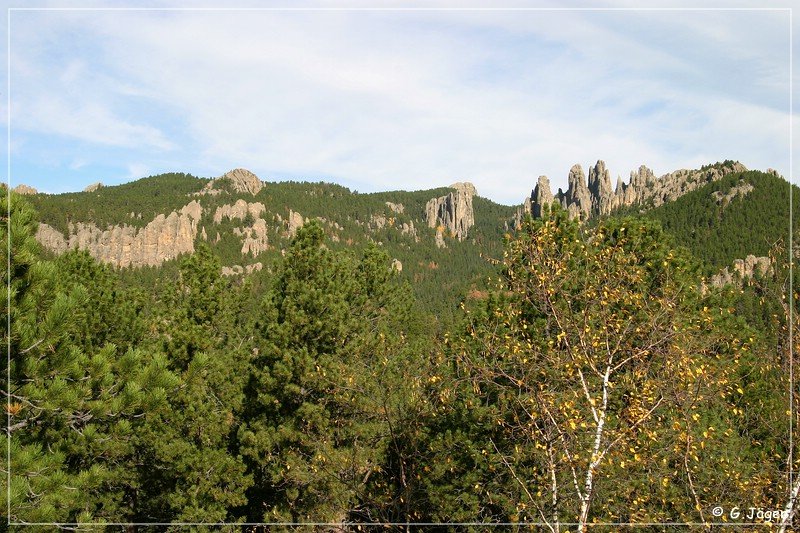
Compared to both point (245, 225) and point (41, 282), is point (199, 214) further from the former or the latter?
point (41, 282)

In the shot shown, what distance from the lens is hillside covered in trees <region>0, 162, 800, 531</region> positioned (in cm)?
658

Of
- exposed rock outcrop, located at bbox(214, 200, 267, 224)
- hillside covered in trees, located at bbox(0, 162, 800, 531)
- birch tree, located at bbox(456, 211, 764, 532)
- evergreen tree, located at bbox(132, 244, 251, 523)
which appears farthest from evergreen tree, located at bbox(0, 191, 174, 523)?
exposed rock outcrop, located at bbox(214, 200, 267, 224)

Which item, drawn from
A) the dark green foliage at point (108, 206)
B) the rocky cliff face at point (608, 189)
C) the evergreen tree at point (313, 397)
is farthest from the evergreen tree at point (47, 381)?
the dark green foliage at point (108, 206)

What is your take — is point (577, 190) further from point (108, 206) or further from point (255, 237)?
point (108, 206)

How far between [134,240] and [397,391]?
514 feet

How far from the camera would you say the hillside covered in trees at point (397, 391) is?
658 centimetres

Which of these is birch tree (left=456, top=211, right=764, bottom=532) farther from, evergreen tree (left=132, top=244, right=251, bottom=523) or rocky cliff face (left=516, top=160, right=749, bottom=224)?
rocky cliff face (left=516, top=160, right=749, bottom=224)

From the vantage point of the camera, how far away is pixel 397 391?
14.2 m

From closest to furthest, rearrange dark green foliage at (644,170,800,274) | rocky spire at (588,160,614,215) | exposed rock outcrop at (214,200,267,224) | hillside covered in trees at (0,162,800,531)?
1. hillside covered in trees at (0,162,800,531)
2. dark green foliage at (644,170,800,274)
3. rocky spire at (588,160,614,215)
4. exposed rock outcrop at (214,200,267,224)

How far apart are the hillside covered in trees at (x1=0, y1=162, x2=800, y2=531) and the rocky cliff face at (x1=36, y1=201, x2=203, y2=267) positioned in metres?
143

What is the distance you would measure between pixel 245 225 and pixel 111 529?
168437 millimetres

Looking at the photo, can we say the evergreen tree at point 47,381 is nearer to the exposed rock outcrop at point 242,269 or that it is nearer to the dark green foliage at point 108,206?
the exposed rock outcrop at point 242,269

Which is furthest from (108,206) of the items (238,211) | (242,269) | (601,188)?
(601,188)

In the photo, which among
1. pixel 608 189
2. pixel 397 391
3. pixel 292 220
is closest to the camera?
pixel 397 391
